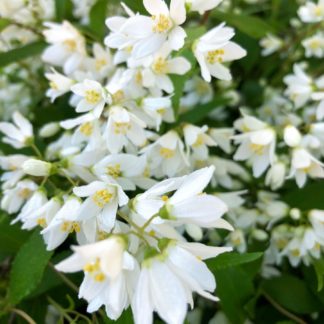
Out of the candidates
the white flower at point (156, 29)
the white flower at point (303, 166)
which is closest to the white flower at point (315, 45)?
the white flower at point (303, 166)

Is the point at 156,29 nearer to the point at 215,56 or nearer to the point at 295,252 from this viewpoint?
the point at 215,56

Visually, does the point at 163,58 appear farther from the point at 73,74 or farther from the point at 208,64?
the point at 73,74

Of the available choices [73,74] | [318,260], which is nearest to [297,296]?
[318,260]

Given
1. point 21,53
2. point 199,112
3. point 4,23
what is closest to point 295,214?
point 199,112

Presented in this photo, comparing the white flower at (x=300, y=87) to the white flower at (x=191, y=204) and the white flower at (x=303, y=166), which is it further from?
the white flower at (x=191, y=204)

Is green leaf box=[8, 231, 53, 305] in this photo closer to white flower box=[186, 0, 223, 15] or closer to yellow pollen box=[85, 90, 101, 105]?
yellow pollen box=[85, 90, 101, 105]

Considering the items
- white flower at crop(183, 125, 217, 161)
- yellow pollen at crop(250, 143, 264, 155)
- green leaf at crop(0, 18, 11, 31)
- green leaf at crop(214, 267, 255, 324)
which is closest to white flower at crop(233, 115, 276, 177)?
yellow pollen at crop(250, 143, 264, 155)
